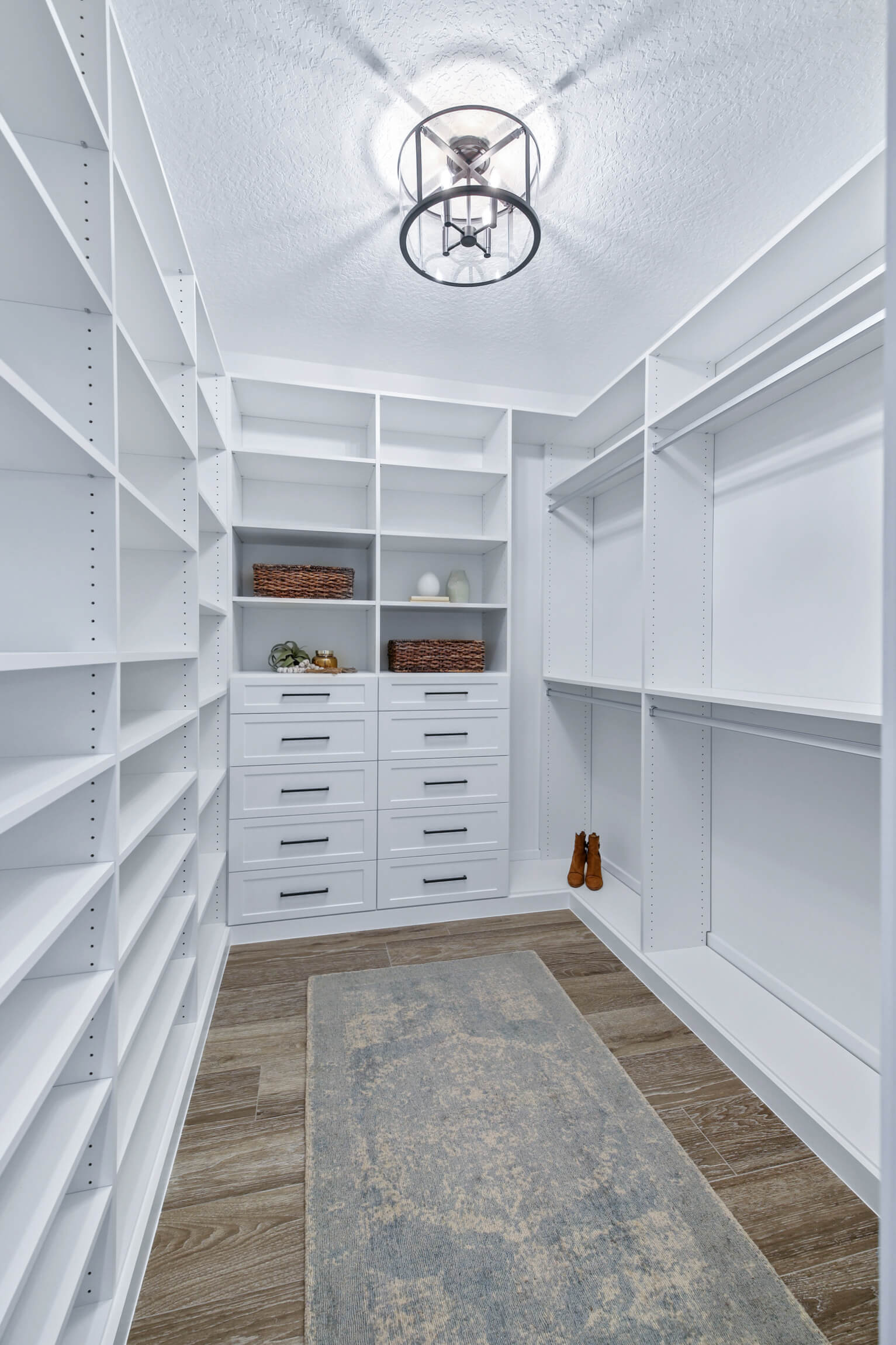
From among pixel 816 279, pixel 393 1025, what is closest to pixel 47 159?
pixel 816 279

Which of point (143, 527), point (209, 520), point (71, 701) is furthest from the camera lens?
point (209, 520)

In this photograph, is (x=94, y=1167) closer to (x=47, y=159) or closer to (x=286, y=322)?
(x=47, y=159)

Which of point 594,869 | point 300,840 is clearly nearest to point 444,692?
point 300,840

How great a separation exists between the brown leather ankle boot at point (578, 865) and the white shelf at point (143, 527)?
7.09 ft

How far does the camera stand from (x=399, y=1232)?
1347 mm

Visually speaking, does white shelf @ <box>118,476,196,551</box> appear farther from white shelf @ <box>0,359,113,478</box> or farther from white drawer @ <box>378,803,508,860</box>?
white drawer @ <box>378,803,508,860</box>

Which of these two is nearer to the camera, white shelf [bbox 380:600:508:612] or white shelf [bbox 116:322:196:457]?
white shelf [bbox 116:322:196:457]

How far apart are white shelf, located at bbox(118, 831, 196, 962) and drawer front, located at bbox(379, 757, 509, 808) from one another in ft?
3.30

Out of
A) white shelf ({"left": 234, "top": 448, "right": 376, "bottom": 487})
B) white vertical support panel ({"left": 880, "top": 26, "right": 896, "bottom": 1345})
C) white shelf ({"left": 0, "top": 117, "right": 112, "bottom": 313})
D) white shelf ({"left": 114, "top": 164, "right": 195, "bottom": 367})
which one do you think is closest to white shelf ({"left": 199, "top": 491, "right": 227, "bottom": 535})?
Result: white shelf ({"left": 234, "top": 448, "right": 376, "bottom": 487})

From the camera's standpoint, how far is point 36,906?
95 centimetres

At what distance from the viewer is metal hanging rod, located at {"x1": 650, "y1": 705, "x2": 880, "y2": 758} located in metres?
1.56

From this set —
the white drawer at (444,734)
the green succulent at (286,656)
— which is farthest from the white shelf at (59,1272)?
the green succulent at (286,656)

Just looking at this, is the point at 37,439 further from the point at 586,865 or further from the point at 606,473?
the point at 586,865

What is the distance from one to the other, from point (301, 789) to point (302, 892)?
0.42 metres
